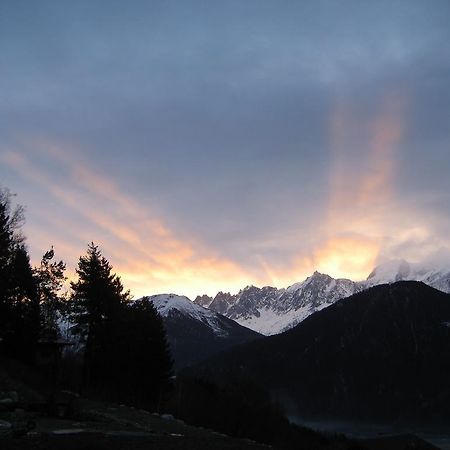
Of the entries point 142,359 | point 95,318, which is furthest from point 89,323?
point 142,359

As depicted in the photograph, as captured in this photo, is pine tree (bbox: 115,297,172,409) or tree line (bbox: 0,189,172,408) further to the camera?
pine tree (bbox: 115,297,172,409)

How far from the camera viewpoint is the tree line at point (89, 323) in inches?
1770

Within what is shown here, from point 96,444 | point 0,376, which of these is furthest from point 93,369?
point 96,444

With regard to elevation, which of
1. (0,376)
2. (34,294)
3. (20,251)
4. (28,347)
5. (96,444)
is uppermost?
(20,251)

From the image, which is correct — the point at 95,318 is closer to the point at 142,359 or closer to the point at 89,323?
the point at 89,323

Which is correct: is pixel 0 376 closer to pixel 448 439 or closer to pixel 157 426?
pixel 157 426

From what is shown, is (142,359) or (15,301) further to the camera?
(142,359)

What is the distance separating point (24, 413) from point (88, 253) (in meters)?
36.6

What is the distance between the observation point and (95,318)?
51.3 metres

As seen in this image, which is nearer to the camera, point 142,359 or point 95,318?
point 95,318

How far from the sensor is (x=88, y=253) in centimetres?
5762

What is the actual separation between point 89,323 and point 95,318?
0.71 meters

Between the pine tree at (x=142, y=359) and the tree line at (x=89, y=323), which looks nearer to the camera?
the tree line at (x=89, y=323)

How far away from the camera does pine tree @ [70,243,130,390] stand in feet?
168
